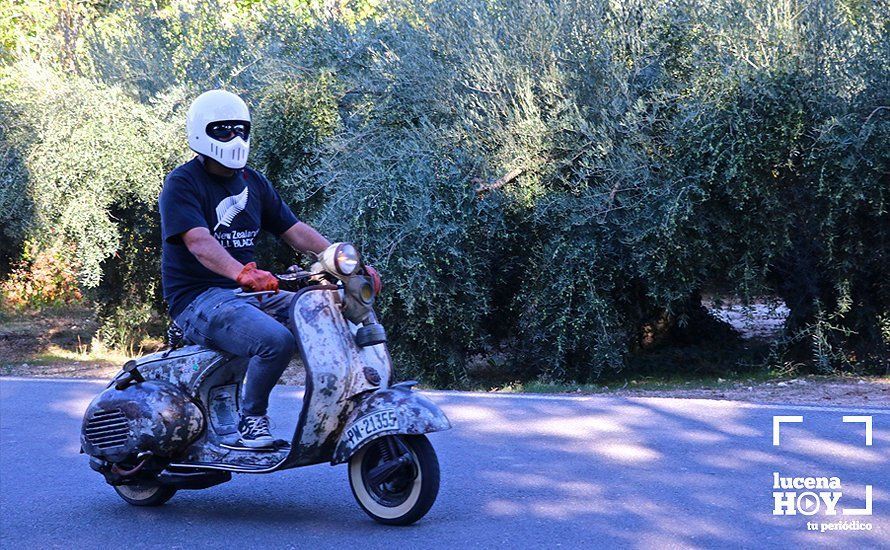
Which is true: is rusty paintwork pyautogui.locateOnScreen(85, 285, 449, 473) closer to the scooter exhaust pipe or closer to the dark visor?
the scooter exhaust pipe

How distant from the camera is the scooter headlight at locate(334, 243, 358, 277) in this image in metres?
5.40

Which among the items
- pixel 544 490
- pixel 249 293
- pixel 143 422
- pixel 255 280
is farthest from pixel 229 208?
pixel 544 490

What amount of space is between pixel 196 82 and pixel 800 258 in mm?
8022

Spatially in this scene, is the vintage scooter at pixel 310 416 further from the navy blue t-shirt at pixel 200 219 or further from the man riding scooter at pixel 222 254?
the navy blue t-shirt at pixel 200 219

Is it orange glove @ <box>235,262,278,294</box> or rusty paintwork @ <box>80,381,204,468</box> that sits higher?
orange glove @ <box>235,262,278,294</box>

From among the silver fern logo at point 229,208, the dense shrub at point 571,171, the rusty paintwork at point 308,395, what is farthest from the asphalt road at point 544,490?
the dense shrub at point 571,171

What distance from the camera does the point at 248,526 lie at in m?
5.66

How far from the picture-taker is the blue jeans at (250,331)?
5.40 m

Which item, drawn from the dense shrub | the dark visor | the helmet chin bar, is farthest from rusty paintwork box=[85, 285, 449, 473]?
the dense shrub

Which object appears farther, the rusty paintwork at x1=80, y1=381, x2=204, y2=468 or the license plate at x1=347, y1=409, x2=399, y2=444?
the rusty paintwork at x1=80, y1=381, x2=204, y2=468

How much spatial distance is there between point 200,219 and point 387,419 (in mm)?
1365

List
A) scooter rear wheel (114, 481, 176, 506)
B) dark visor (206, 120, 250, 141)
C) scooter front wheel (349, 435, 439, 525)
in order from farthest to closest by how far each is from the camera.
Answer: scooter rear wheel (114, 481, 176, 506)
dark visor (206, 120, 250, 141)
scooter front wheel (349, 435, 439, 525)

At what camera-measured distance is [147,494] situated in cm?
609

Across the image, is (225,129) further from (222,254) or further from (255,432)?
(255,432)
